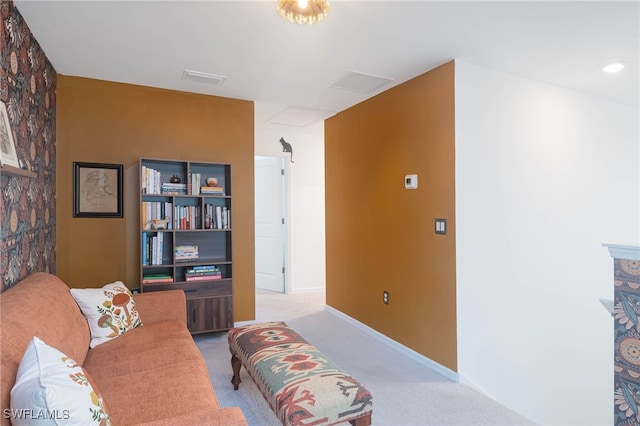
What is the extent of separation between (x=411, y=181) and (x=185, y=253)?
2237 millimetres

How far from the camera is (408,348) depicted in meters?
3.21

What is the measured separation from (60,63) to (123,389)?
2641 mm

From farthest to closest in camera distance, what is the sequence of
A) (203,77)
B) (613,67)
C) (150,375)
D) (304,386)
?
(203,77), (613,67), (150,375), (304,386)

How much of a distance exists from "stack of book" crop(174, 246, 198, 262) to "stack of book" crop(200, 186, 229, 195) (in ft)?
1.82

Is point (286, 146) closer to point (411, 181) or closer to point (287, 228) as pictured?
point (287, 228)

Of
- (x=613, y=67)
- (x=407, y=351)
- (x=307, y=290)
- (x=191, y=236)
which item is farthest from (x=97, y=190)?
(x=613, y=67)

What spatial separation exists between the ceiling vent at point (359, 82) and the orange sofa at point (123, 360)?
244cm

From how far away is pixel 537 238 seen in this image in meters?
3.22

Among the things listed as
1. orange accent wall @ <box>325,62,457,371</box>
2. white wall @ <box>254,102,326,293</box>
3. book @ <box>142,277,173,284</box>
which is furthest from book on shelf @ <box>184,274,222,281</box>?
white wall @ <box>254,102,326,293</box>

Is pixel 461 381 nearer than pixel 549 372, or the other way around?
pixel 461 381

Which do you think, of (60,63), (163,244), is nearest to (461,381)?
(163,244)

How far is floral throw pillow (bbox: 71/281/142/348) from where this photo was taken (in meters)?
2.21

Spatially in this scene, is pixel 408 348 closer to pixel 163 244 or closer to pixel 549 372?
pixel 549 372

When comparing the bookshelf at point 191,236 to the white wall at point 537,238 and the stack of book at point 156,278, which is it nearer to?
the stack of book at point 156,278
